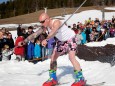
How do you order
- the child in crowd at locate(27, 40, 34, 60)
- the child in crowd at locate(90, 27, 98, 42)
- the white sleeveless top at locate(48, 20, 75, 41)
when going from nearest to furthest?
the white sleeveless top at locate(48, 20, 75, 41)
the child in crowd at locate(27, 40, 34, 60)
the child in crowd at locate(90, 27, 98, 42)

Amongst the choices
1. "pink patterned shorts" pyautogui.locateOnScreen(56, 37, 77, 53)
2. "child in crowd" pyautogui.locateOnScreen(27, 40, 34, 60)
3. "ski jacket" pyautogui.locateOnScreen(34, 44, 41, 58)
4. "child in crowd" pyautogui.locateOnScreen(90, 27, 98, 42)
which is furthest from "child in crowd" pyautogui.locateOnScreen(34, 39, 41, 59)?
"child in crowd" pyautogui.locateOnScreen(90, 27, 98, 42)

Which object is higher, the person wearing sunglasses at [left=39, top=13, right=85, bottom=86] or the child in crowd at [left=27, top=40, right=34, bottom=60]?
the person wearing sunglasses at [left=39, top=13, right=85, bottom=86]

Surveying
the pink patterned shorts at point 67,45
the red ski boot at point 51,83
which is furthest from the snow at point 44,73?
the pink patterned shorts at point 67,45

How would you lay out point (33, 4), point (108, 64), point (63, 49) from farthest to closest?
point (33, 4) < point (108, 64) < point (63, 49)

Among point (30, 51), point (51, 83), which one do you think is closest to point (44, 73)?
point (51, 83)

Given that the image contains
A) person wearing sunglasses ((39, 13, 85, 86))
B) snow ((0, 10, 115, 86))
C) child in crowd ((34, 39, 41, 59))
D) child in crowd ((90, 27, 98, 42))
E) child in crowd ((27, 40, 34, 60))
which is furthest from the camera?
child in crowd ((90, 27, 98, 42))

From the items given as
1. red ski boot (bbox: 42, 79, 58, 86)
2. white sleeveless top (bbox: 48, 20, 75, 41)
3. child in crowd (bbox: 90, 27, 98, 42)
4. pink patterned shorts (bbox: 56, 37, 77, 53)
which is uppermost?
white sleeveless top (bbox: 48, 20, 75, 41)

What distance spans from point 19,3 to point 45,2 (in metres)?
8.15

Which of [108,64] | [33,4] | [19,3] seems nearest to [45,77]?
[108,64]

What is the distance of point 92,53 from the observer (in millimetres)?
10656

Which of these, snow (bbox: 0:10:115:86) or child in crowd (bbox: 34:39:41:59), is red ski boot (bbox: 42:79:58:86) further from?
child in crowd (bbox: 34:39:41:59)

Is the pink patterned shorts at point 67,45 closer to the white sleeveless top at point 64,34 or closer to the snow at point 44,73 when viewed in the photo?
the white sleeveless top at point 64,34

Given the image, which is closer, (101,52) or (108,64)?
(108,64)

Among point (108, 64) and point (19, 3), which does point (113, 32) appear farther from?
point (19, 3)
